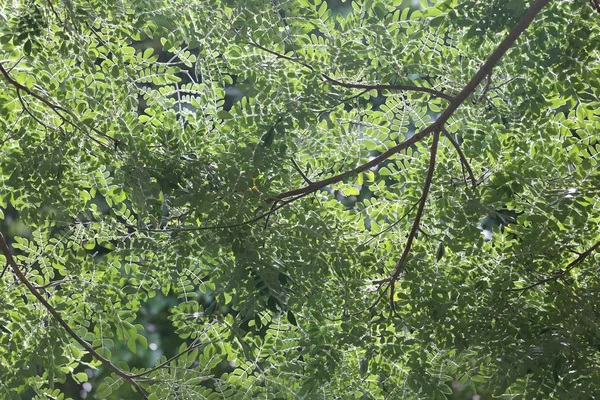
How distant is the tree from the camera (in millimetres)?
1736

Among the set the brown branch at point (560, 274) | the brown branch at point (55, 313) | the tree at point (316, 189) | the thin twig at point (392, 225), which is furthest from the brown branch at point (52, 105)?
the brown branch at point (560, 274)

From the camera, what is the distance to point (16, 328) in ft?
6.73

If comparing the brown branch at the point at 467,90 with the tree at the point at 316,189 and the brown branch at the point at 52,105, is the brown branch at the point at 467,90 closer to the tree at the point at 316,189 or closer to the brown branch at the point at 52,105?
the tree at the point at 316,189

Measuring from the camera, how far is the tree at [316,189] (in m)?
1.74

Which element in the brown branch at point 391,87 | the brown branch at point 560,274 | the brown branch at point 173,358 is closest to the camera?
the brown branch at point 391,87

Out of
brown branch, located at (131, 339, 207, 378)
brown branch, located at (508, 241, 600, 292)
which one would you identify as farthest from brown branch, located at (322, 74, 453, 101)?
brown branch, located at (131, 339, 207, 378)

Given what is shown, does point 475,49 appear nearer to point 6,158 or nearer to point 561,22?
point 561,22

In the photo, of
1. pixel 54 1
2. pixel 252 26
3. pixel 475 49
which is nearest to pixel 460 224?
pixel 475 49

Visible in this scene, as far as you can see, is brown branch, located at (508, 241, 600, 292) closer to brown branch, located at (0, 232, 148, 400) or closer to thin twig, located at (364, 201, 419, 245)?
thin twig, located at (364, 201, 419, 245)

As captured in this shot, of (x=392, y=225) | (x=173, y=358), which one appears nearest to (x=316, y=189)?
(x=392, y=225)

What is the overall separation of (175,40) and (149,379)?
92 centimetres

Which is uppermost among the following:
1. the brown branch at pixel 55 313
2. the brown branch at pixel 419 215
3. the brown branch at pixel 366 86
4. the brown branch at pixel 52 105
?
the brown branch at pixel 366 86

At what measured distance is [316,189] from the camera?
184 centimetres

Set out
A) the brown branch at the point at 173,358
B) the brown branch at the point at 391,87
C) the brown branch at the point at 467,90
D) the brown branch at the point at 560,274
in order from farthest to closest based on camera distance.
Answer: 1. the brown branch at the point at 173,358
2. the brown branch at the point at 560,274
3. the brown branch at the point at 391,87
4. the brown branch at the point at 467,90
